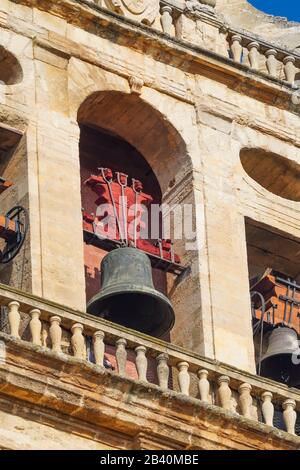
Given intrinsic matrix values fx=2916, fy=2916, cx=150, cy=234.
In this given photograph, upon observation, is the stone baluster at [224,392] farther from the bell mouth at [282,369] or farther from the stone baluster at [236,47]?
the stone baluster at [236,47]

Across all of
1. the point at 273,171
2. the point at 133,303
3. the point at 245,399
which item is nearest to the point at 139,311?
the point at 133,303

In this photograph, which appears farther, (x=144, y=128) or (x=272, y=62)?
(x=272, y=62)

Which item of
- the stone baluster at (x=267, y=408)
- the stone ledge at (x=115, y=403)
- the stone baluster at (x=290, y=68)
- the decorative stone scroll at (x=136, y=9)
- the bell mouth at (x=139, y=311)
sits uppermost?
the stone baluster at (x=290, y=68)

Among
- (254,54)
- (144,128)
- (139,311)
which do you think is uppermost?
(254,54)

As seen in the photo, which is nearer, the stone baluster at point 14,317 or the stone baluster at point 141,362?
the stone baluster at point 14,317

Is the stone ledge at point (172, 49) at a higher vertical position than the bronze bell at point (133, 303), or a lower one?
higher

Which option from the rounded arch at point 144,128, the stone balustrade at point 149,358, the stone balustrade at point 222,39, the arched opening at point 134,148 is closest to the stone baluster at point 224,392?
the stone balustrade at point 149,358

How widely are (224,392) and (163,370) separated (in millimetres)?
650

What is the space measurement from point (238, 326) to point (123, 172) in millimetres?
2868

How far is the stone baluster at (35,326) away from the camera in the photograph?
80.6 ft

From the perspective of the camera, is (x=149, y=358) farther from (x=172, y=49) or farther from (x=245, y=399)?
(x=172, y=49)

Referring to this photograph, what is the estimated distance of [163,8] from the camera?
97.2 ft

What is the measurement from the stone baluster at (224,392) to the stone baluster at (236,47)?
5.38 m

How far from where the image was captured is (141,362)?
24.9 meters
